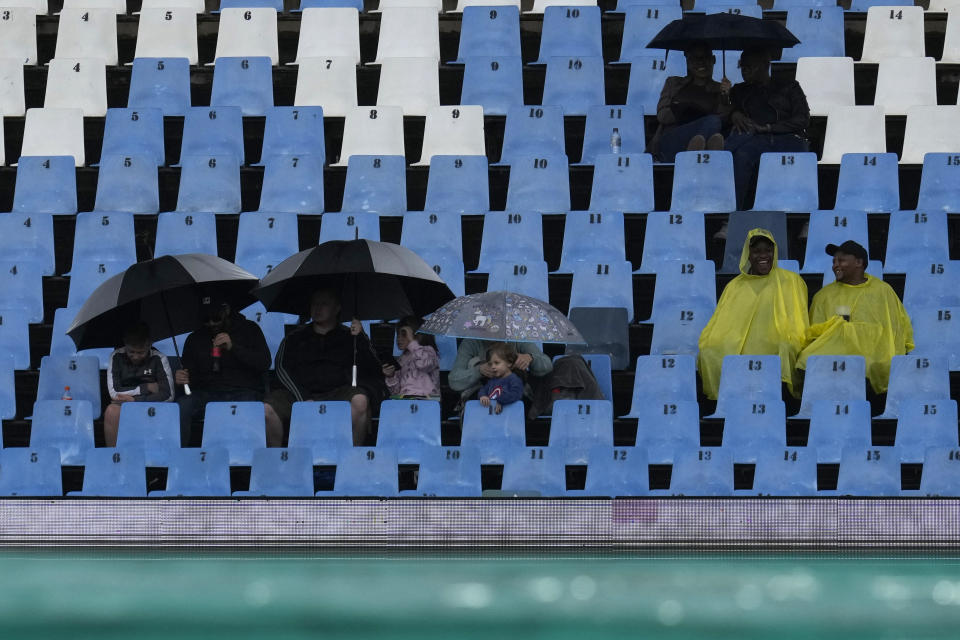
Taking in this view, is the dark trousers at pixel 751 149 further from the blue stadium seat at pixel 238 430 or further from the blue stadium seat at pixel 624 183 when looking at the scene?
the blue stadium seat at pixel 238 430

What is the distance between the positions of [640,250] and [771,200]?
0.72 meters

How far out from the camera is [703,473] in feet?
21.3

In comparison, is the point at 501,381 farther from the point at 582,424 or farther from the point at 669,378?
the point at 669,378

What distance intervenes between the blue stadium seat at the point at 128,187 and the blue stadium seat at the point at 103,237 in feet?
0.87

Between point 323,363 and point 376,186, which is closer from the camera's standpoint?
point 323,363

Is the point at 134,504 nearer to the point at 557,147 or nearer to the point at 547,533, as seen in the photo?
the point at 547,533

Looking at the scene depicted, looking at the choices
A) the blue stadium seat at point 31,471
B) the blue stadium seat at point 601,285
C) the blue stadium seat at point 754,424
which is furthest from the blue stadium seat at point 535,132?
the blue stadium seat at point 31,471

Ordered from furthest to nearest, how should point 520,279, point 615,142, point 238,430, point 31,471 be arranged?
point 615,142
point 520,279
point 238,430
point 31,471

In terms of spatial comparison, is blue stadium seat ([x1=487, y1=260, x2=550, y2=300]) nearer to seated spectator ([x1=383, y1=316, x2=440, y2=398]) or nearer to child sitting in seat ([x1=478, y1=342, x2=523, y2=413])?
seated spectator ([x1=383, y1=316, x2=440, y2=398])

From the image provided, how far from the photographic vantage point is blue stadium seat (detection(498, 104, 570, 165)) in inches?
336

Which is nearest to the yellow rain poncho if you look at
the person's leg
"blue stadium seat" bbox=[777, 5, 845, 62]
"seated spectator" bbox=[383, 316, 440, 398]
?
"seated spectator" bbox=[383, 316, 440, 398]

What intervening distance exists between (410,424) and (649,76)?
9.96ft

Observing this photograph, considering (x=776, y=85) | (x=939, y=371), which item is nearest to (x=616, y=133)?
(x=776, y=85)

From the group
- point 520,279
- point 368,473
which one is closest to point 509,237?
point 520,279
